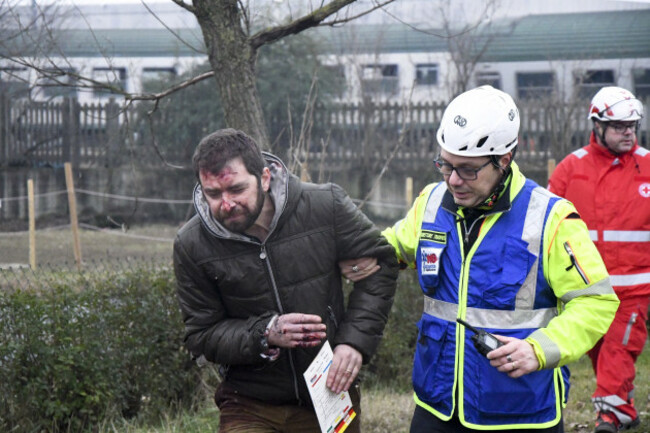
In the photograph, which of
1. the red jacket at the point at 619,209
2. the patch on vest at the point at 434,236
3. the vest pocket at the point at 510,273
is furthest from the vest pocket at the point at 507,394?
the red jacket at the point at 619,209

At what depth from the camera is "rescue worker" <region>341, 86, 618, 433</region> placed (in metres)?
3.33

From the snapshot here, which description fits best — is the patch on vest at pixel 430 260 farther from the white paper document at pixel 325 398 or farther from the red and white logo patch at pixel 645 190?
the red and white logo patch at pixel 645 190

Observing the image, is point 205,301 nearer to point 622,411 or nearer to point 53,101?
point 622,411

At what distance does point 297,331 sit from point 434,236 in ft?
2.15

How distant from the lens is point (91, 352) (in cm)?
588

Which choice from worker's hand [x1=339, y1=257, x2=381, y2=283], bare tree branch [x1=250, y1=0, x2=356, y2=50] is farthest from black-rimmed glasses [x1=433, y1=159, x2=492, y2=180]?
bare tree branch [x1=250, y1=0, x2=356, y2=50]

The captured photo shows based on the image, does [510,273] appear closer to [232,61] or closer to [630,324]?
[630,324]

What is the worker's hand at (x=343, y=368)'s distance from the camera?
3.67 metres

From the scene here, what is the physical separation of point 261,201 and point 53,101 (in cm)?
1599

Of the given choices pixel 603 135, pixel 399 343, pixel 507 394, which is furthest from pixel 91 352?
pixel 603 135

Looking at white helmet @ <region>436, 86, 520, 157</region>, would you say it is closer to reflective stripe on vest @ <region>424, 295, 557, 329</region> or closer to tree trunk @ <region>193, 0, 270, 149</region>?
reflective stripe on vest @ <region>424, 295, 557, 329</region>

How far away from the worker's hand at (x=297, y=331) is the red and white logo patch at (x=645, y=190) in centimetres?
351

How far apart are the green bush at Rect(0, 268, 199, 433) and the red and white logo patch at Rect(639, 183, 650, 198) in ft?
10.9

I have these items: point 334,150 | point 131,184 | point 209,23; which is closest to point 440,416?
point 209,23
